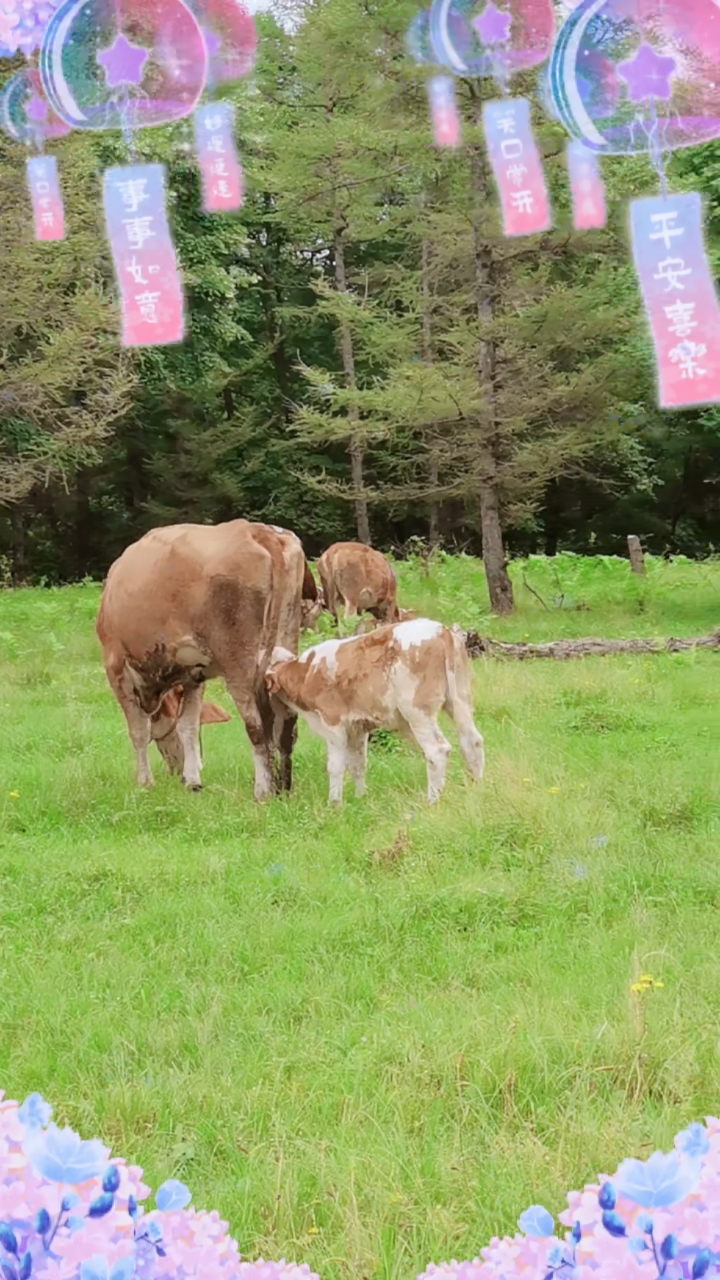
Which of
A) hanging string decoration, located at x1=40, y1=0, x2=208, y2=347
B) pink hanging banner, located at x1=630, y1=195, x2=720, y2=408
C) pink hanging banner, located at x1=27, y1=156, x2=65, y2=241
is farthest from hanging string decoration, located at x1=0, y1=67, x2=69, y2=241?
pink hanging banner, located at x1=630, y1=195, x2=720, y2=408

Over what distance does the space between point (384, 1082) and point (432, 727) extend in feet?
12.1

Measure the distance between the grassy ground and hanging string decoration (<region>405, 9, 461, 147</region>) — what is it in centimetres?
1008

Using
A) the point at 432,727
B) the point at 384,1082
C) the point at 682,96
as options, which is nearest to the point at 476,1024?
the point at 384,1082

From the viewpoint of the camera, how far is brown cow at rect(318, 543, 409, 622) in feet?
46.2

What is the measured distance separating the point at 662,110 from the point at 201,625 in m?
7.28

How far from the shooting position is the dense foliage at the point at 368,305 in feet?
50.5

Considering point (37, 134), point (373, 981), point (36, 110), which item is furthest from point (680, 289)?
point (373, 981)

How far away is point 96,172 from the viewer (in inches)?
689

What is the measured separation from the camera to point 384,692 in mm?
6973
